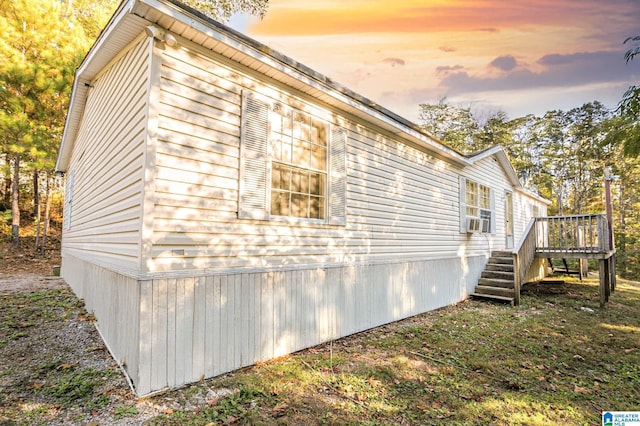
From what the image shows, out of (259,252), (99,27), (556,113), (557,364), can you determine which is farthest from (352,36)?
(556,113)

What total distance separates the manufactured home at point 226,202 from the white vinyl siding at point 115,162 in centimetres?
4

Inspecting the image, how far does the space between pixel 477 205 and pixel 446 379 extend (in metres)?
7.67

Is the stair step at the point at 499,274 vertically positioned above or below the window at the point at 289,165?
below

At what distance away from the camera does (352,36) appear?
718 centimetres

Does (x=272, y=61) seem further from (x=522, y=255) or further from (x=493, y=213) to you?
(x=493, y=213)

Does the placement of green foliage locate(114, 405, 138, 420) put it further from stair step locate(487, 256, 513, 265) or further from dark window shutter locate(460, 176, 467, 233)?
stair step locate(487, 256, 513, 265)

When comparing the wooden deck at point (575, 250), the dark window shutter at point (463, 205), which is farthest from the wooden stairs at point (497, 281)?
the dark window shutter at point (463, 205)

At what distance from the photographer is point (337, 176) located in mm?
5492

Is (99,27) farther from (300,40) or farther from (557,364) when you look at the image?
(557,364)

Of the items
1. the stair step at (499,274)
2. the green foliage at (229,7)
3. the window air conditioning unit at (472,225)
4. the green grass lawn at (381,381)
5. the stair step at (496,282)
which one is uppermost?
the green foliage at (229,7)

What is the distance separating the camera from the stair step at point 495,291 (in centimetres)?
862

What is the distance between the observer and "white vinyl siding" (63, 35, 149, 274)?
12.0 feet

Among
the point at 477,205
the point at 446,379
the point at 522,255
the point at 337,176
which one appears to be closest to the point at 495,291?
the point at 522,255

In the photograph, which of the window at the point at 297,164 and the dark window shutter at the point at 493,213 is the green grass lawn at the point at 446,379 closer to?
the window at the point at 297,164
